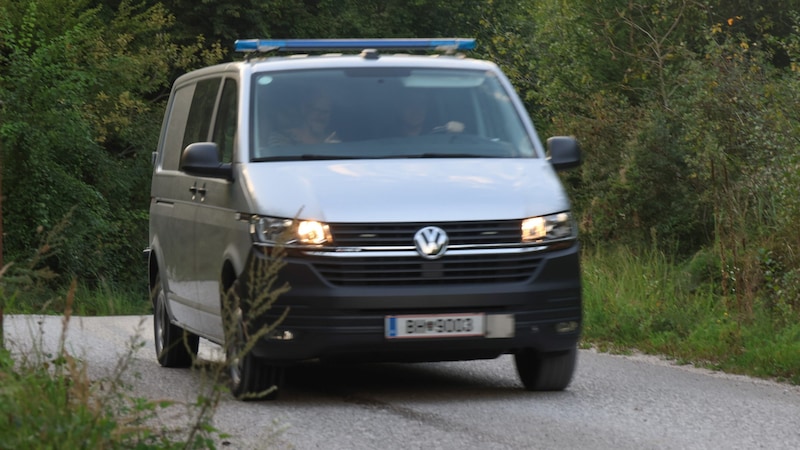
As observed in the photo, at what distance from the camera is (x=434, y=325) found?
856 cm

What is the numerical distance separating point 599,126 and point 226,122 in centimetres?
1267

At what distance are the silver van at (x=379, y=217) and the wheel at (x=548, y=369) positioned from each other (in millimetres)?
11

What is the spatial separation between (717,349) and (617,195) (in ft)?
28.2

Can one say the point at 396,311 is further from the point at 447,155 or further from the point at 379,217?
the point at 447,155

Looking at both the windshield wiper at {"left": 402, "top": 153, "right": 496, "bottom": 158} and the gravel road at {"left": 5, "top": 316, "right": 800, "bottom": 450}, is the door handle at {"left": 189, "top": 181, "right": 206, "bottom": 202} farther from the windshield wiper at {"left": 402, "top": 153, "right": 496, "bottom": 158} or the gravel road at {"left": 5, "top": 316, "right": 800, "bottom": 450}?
the windshield wiper at {"left": 402, "top": 153, "right": 496, "bottom": 158}

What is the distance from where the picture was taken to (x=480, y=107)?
9.92 m

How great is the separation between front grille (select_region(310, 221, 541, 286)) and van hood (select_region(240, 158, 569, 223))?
5 centimetres

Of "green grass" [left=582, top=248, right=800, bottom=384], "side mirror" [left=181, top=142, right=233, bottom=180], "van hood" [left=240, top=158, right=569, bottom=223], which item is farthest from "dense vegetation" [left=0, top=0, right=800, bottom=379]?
"van hood" [left=240, top=158, right=569, bottom=223]

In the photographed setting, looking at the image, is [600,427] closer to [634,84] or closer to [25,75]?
[634,84]

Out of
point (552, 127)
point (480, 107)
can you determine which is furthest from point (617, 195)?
point (480, 107)

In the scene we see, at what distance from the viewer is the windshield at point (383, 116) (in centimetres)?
941

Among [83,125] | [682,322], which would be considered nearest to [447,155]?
[682,322]

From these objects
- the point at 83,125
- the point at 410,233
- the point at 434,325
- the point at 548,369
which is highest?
the point at 410,233

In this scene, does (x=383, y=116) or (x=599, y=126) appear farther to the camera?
(x=599, y=126)
